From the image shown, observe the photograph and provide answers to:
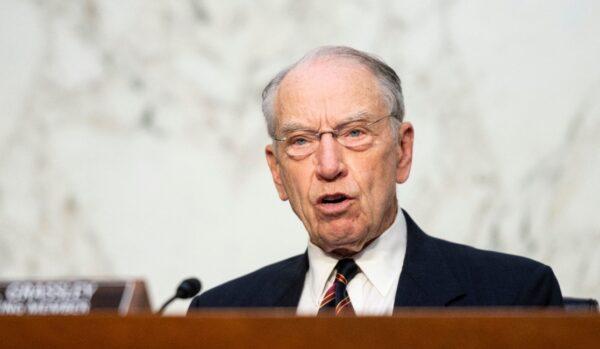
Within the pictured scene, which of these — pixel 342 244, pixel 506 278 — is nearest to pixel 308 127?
pixel 342 244

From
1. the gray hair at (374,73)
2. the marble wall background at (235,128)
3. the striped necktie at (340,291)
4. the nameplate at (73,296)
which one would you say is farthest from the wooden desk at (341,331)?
the marble wall background at (235,128)

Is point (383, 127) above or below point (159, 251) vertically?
above

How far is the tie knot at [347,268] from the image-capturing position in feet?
7.43

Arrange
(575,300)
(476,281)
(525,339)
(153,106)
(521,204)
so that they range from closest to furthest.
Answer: (525,339)
(476,281)
(575,300)
(521,204)
(153,106)

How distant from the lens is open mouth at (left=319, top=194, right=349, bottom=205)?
2.24 m

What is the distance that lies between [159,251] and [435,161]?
3.46 feet

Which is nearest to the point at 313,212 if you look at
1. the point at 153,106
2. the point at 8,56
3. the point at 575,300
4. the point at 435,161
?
the point at 575,300

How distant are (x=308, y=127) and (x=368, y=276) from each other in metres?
0.36

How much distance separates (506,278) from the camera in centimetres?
221

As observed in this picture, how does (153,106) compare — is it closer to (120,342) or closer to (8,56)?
(8,56)

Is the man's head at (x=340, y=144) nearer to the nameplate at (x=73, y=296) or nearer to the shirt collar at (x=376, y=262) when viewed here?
the shirt collar at (x=376, y=262)

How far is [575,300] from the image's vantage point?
2.36 metres

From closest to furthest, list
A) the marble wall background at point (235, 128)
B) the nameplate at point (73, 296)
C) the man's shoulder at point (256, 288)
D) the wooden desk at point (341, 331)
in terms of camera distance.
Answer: the wooden desk at point (341, 331), the nameplate at point (73, 296), the man's shoulder at point (256, 288), the marble wall background at point (235, 128)

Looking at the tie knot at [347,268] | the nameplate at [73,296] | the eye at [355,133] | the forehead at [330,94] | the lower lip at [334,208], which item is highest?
the forehead at [330,94]
